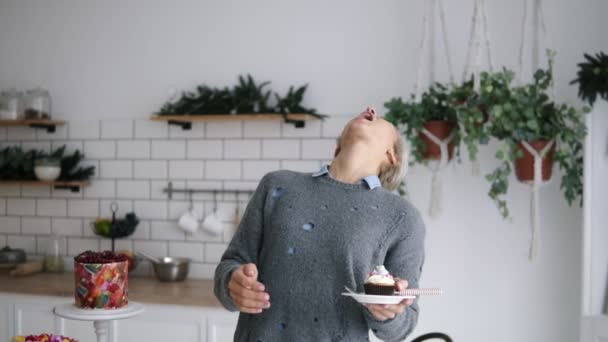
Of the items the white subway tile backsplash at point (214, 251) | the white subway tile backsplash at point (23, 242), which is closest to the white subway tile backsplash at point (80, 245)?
the white subway tile backsplash at point (23, 242)

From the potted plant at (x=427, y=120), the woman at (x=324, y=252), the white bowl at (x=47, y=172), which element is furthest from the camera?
the white bowl at (x=47, y=172)

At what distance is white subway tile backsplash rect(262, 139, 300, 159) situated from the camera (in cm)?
348

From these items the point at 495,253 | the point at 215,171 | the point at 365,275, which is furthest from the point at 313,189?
the point at 215,171

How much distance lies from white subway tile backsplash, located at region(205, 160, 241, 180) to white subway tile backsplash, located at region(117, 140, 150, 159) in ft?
1.20

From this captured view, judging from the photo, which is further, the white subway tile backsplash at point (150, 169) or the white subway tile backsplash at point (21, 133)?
the white subway tile backsplash at point (21, 133)

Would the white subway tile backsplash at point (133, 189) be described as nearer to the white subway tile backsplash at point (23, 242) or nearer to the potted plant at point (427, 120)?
the white subway tile backsplash at point (23, 242)

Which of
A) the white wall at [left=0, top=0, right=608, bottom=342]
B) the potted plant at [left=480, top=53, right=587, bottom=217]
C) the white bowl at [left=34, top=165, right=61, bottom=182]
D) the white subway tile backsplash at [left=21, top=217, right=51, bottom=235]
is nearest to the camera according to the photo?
the potted plant at [left=480, top=53, right=587, bottom=217]

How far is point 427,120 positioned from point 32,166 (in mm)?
2166

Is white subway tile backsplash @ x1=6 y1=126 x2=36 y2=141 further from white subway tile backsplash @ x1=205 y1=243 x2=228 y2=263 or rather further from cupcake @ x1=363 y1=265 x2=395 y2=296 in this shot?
cupcake @ x1=363 y1=265 x2=395 y2=296

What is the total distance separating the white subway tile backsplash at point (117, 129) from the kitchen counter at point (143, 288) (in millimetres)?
765

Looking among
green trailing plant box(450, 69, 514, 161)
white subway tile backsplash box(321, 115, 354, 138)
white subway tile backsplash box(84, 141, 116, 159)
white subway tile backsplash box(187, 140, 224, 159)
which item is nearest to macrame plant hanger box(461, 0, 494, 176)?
green trailing plant box(450, 69, 514, 161)

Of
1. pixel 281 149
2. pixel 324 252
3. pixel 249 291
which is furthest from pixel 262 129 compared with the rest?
pixel 249 291

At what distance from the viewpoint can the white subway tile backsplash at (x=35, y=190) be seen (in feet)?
13.1

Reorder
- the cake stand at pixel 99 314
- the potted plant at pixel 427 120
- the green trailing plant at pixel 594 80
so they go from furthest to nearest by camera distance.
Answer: the potted plant at pixel 427 120, the green trailing plant at pixel 594 80, the cake stand at pixel 99 314
